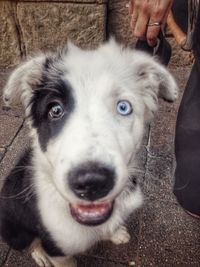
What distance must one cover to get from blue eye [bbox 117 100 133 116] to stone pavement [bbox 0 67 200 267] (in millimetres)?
516

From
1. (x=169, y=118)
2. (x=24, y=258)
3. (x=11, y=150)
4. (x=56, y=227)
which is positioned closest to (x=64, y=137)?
(x=56, y=227)

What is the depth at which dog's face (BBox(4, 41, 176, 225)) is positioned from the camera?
1.69 metres

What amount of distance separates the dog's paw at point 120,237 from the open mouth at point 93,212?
0.76 meters

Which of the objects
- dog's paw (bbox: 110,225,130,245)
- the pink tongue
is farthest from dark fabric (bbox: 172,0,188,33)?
dog's paw (bbox: 110,225,130,245)

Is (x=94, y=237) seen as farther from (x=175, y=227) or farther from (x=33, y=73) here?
(x=33, y=73)

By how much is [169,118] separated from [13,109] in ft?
4.51

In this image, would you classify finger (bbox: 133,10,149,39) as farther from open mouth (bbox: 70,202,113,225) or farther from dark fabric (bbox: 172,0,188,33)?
open mouth (bbox: 70,202,113,225)

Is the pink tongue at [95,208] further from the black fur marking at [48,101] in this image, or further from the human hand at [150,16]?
the human hand at [150,16]

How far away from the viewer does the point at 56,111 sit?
1935 millimetres

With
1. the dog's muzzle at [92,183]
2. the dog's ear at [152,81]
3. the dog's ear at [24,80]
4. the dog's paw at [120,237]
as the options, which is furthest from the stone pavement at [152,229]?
the dog's ear at [24,80]

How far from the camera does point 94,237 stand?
2346 mm

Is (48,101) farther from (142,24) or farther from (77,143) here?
(142,24)

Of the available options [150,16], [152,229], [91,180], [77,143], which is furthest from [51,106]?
[152,229]

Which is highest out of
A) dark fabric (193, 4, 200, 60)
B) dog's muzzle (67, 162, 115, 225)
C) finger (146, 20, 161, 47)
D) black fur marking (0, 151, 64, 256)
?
finger (146, 20, 161, 47)
